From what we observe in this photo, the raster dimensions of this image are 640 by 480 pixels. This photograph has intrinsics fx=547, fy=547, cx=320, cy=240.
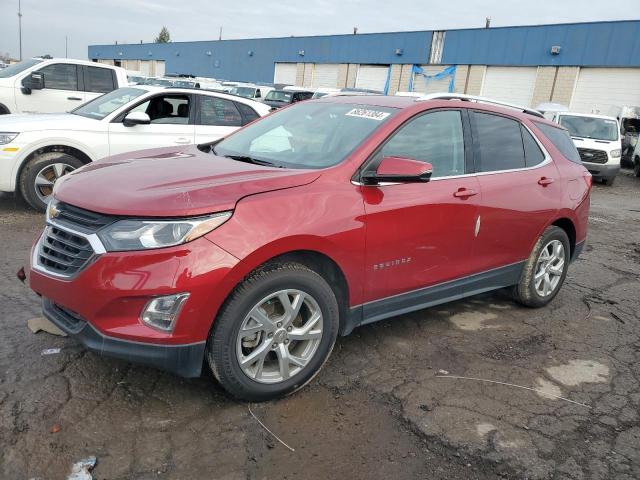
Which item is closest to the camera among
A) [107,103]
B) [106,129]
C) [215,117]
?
[106,129]

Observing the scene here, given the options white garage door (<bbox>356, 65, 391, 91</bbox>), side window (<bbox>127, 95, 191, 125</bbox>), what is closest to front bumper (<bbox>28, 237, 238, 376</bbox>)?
side window (<bbox>127, 95, 191, 125</bbox>)

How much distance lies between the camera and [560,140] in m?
4.96

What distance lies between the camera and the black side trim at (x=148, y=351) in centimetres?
263

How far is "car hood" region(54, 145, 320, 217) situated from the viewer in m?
2.68

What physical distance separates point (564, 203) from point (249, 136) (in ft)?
9.00

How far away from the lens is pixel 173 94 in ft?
24.6

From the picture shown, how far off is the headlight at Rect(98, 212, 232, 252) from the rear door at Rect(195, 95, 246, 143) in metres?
5.04

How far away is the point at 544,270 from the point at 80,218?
3.79m

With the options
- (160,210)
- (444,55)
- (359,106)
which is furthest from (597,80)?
(160,210)

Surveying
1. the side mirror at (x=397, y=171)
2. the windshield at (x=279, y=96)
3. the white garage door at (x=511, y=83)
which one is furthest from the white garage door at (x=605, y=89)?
the side mirror at (x=397, y=171)

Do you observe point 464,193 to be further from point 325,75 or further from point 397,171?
point 325,75

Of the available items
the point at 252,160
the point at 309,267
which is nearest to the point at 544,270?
the point at 309,267

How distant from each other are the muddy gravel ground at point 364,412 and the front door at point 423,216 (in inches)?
21.5

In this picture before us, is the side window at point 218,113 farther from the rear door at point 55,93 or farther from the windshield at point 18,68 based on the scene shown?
the windshield at point 18,68
